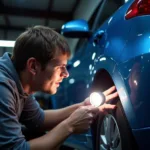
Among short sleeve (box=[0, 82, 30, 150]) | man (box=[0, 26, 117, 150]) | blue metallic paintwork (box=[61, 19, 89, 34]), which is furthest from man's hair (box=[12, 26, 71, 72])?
blue metallic paintwork (box=[61, 19, 89, 34])

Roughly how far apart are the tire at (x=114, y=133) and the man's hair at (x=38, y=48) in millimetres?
372

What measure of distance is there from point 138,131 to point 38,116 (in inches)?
30.1

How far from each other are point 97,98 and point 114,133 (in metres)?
0.18

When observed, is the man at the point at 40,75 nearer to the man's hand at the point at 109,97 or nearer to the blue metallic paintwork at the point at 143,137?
the man's hand at the point at 109,97

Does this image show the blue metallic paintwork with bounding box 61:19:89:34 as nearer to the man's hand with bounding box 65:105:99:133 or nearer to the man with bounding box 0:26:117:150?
the man with bounding box 0:26:117:150

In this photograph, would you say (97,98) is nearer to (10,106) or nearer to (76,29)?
(10,106)

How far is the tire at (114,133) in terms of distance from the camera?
115 cm

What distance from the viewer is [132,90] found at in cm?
109

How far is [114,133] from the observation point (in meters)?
1.33

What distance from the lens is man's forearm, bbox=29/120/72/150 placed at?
4.06ft

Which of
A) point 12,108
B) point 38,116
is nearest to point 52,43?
point 12,108

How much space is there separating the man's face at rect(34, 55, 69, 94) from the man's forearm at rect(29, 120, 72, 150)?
20 centimetres

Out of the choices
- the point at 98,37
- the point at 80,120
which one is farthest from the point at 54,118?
the point at 98,37

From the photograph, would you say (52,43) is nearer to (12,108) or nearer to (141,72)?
(12,108)
